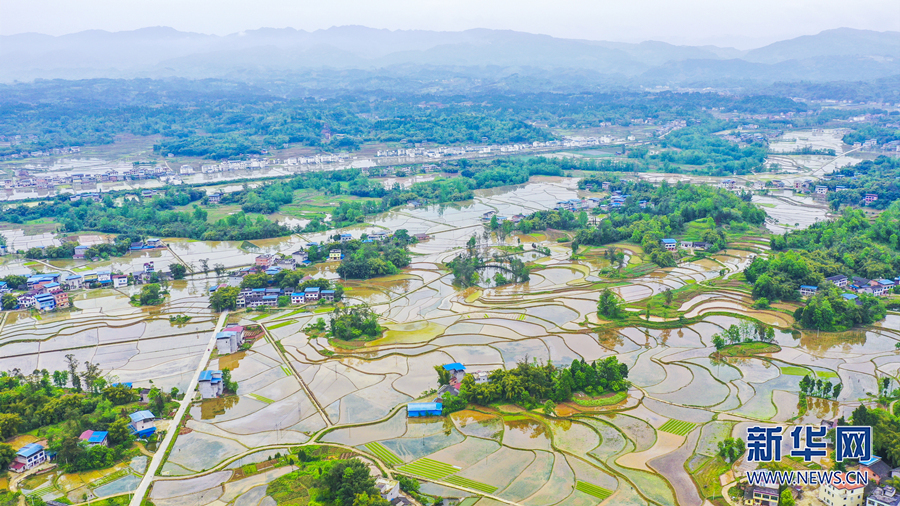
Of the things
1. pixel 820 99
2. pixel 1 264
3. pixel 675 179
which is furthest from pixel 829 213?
pixel 820 99

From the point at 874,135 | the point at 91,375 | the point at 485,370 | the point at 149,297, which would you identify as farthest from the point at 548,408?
the point at 874,135

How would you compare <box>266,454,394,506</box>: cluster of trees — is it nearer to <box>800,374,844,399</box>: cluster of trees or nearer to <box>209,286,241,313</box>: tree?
<box>800,374,844,399</box>: cluster of trees

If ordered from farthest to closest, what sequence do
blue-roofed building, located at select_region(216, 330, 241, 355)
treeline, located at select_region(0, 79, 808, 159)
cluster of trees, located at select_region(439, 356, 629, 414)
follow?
treeline, located at select_region(0, 79, 808, 159)
blue-roofed building, located at select_region(216, 330, 241, 355)
cluster of trees, located at select_region(439, 356, 629, 414)

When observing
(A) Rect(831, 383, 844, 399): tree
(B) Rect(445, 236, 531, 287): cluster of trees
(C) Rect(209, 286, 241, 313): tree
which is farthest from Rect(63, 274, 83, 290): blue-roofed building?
(A) Rect(831, 383, 844, 399): tree

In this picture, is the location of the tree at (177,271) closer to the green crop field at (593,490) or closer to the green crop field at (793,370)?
the green crop field at (593,490)

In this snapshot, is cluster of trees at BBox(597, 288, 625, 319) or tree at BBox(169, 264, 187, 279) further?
tree at BBox(169, 264, 187, 279)
